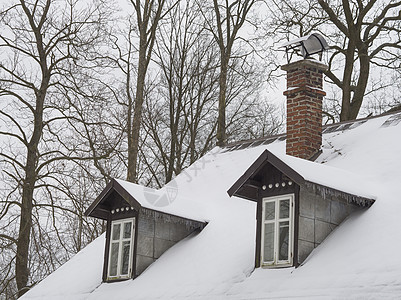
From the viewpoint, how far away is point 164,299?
389 inches

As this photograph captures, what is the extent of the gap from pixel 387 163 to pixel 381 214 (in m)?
1.51

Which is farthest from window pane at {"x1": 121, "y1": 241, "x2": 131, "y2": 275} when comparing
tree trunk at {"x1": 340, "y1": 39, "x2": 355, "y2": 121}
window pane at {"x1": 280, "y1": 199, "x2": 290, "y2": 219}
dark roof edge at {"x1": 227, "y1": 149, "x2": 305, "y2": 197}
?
tree trunk at {"x1": 340, "y1": 39, "x2": 355, "y2": 121}

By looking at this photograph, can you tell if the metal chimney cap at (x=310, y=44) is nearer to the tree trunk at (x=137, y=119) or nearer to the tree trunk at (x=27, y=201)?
the tree trunk at (x=137, y=119)

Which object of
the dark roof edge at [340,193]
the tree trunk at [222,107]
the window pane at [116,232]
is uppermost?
the tree trunk at [222,107]

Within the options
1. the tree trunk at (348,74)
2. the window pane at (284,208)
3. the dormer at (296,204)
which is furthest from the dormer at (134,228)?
the tree trunk at (348,74)

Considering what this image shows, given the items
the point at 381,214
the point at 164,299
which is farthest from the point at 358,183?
the point at 164,299

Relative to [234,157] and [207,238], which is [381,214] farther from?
[234,157]

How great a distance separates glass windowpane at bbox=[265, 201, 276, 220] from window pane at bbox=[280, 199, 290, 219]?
0.17 metres

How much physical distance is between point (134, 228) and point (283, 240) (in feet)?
11.9

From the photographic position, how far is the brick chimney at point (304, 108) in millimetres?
11328

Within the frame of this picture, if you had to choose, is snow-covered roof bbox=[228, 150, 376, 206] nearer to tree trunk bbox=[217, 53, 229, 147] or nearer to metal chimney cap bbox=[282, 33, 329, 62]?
metal chimney cap bbox=[282, 33, 329, 62]

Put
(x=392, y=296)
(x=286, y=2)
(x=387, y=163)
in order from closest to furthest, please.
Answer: (x=392, y=296)
(x=387, y=163)
(x=286, y=2)

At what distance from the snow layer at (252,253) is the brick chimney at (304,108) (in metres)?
0.33

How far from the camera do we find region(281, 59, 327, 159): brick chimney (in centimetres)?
1133
